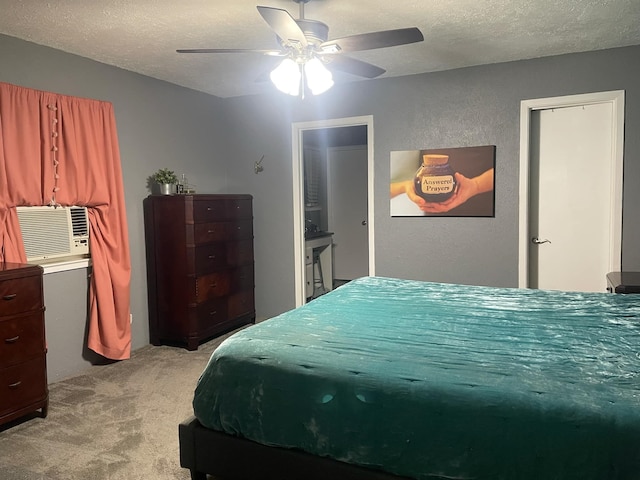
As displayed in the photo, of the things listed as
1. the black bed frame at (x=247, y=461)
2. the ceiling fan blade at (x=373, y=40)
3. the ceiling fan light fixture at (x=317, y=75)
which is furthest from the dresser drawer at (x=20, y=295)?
the ceiling fan blade at (x=373, y=40)

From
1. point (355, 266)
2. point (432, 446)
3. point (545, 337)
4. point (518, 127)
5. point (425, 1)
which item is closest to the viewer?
point (432, 446)

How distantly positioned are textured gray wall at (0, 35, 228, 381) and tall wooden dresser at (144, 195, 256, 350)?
11 cm

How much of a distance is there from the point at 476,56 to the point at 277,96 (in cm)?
205

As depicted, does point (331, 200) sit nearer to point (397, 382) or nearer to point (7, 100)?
point (7, 100)

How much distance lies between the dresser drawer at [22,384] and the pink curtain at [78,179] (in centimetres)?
79

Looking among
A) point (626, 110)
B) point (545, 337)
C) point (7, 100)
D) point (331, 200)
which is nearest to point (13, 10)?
point (7, 100)

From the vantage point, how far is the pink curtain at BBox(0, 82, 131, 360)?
3.31 meters

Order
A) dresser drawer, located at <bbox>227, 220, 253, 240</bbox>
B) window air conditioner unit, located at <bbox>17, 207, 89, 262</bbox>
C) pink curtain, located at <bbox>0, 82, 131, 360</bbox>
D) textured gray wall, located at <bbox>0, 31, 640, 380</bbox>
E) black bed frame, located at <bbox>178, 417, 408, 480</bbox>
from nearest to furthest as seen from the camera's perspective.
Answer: black bed frame, located at <bbox>178, 417, 408, 480</bbox>
pink curtain, located at <bbox>0, 82, 131, 360</bbox>
window air conditioner unit, located at <bbox>17, 207, 89, 262</bbox>
textured gray wall, located at <bbox>0, 31, 640, 380</bbox>
dresser drawer, located at <bbox>227, 220, 253, 240</bbox>

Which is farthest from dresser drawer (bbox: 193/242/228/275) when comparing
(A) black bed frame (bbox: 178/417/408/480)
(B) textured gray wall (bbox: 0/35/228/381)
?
(A) black bed frame (bbox: 178/417/408/480)

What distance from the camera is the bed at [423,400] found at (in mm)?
1600

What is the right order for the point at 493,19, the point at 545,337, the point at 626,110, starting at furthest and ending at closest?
the point at 626,110 < the point at 493,19 < the point at 545,337

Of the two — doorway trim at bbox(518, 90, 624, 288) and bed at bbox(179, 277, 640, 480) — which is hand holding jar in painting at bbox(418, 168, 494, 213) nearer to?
doorway trim at bbox(518, 90, 624, 288)

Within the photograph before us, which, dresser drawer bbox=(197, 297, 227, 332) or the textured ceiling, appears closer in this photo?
the textured ceiling

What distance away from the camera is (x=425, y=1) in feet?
9.37
